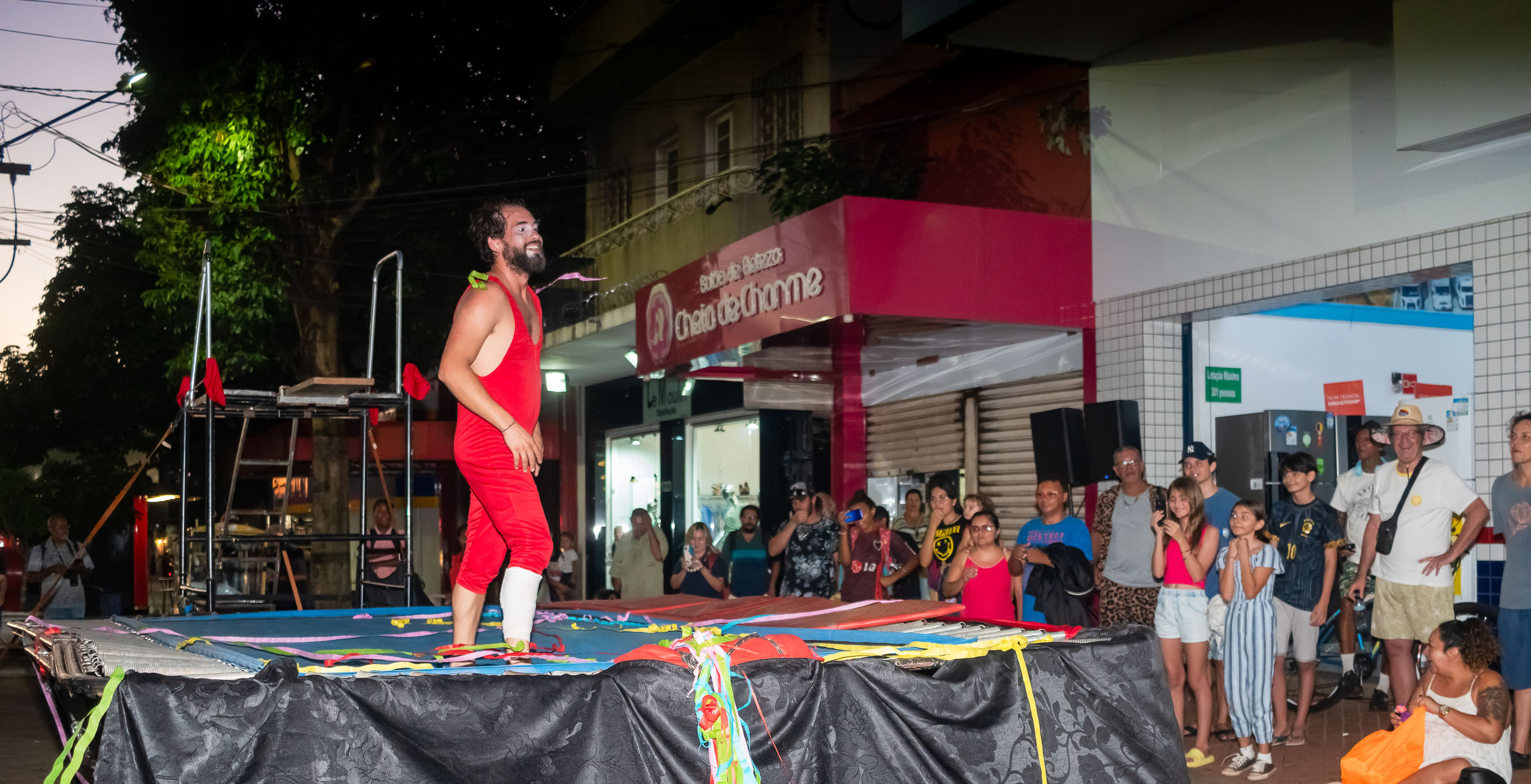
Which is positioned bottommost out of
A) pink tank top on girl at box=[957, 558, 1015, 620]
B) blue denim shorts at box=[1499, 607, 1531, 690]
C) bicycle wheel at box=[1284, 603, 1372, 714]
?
bicycle wheel at box=[1284, 603, 1372, 714]

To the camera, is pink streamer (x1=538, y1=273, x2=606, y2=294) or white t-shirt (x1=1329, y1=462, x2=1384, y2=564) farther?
pink streamer (x1=538, y1=273, x2=606, y2=294)

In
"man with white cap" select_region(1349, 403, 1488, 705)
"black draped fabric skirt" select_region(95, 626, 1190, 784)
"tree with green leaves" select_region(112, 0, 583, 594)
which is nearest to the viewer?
"black draped fabric skirt" select_region(95, 626, 1190, 784)

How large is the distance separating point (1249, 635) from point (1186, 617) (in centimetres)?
33

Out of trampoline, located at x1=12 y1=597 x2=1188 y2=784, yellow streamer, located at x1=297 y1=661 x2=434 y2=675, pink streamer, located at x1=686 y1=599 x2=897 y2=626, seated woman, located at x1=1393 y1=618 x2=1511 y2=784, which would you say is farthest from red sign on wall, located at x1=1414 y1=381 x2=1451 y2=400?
Result: yellow streamer, located at x1=297 y1=661 x2=434 y2=675

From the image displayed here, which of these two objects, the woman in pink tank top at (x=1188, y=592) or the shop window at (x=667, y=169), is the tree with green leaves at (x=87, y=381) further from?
the woman in pink tank top at (x=1188, y=592)

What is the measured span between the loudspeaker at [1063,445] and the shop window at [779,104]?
6.32 meters

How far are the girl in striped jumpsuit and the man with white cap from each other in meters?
0.80

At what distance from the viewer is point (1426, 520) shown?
721cm

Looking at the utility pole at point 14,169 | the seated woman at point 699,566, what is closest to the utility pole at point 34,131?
the utility pole at point 14,169

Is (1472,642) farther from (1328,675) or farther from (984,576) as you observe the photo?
(1328,675)

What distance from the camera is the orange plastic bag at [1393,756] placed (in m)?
5.51

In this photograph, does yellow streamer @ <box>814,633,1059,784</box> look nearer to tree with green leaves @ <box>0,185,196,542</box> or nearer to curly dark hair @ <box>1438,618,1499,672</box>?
curly dark hair @ <box>1438,618,1499,672</box>

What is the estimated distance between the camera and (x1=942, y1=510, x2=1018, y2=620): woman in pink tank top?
24.1ft

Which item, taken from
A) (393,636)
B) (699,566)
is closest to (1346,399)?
(699,566)
